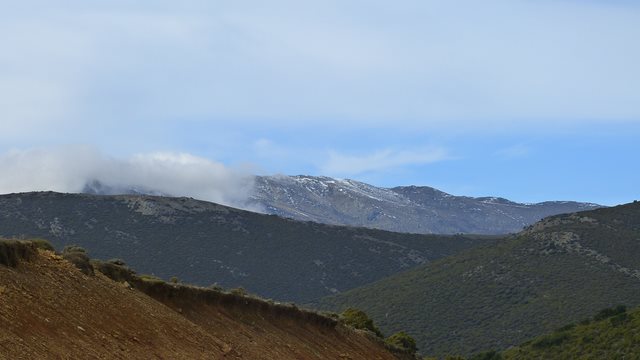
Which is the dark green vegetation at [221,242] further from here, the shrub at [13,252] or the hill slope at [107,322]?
the shrub at [13,252]

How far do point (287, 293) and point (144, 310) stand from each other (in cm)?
10140

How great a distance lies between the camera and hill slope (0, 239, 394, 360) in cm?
1838

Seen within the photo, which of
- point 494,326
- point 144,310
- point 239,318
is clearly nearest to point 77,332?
point 144,310

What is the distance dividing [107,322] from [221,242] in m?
120

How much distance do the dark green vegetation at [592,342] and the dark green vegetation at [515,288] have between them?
1.20 metres

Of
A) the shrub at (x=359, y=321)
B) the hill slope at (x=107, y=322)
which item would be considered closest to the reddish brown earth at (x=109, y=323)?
the hill slope at (x=107, y=322)

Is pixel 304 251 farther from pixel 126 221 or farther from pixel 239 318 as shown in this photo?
pixel 239 318

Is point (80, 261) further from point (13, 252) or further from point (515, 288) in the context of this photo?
point (515, 288)

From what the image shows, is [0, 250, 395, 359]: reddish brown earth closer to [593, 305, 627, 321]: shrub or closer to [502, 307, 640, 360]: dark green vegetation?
[502, 307, 640, 360]: dark green vegetation

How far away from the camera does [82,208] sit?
141 metres

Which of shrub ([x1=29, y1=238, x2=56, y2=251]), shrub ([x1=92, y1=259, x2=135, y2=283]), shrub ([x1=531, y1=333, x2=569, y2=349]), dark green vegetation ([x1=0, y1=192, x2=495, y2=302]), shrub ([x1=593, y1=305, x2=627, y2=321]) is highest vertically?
dark green vegetation ([x1=0, y1=192, x2=495, y2=302])

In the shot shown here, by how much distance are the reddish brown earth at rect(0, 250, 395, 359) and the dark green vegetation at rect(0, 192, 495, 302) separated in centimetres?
8456

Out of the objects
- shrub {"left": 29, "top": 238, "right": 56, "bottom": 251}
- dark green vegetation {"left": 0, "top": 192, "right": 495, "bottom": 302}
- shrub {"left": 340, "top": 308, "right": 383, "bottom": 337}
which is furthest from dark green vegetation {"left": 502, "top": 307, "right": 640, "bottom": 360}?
dark green vegetation {"left": 0, "top": 192, "right": 495, "bottom": 302}

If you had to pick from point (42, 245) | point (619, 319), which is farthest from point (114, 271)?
point (619, 319)
